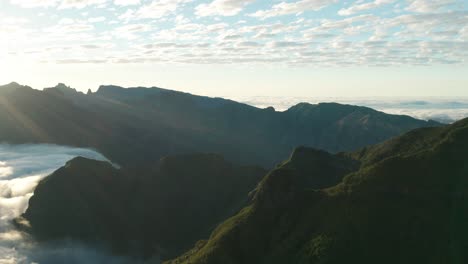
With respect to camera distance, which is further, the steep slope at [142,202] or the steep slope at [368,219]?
the steep slope at [142,202]

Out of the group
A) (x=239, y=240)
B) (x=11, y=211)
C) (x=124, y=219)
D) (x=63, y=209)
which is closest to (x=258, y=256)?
(x=239, y=240)

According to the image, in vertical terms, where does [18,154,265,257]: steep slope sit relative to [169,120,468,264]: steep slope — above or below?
below

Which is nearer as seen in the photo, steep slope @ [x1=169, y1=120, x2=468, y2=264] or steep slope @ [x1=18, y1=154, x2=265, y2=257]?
steep slope @ [x1=169, y1=120, x2=468, y2=264]

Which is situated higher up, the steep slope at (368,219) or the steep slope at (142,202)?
the steep slope at (368,219)

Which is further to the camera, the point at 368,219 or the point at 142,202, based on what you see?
the point at 142,202
